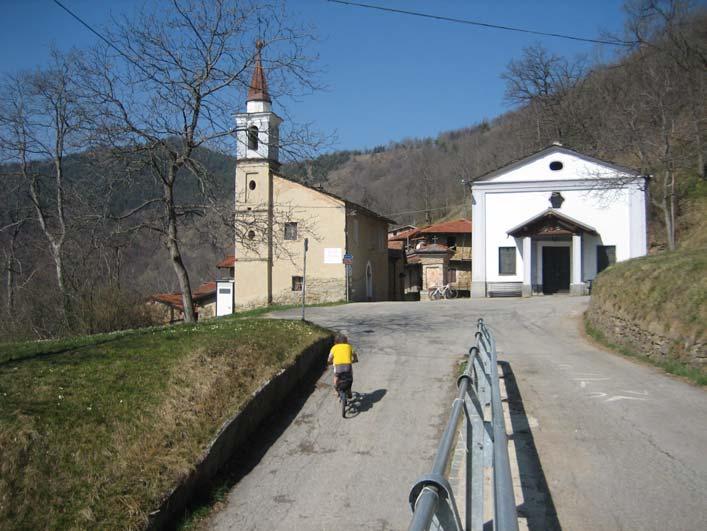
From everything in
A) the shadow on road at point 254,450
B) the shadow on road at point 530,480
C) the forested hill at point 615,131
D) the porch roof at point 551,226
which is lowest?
the shadow on road at point 254,450

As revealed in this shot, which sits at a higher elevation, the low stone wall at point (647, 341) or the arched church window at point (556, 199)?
the arched church window at point (556, 199)

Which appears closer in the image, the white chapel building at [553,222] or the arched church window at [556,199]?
the white chapel building at [553,222]

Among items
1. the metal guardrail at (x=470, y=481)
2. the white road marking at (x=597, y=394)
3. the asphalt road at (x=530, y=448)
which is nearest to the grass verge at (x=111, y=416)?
the asphalt road at (x=530, y=448)

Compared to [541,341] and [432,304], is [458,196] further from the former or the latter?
[541,341]

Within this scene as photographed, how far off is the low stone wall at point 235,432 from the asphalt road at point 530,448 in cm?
39

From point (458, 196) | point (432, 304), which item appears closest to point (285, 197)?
point (432, 304)

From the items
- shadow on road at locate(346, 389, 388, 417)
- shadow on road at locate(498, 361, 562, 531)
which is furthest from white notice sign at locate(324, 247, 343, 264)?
shadow on road at locate(498, 361, 562, 531)

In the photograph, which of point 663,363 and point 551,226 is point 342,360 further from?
point 551,226

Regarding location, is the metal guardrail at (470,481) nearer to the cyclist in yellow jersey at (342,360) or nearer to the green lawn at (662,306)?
the cyclist in yellow jersey at (342,360)

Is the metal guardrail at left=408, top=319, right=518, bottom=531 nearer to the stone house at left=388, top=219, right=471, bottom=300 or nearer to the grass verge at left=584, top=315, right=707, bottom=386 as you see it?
the grass verge at left=584, top=315, right=707, bottom=386

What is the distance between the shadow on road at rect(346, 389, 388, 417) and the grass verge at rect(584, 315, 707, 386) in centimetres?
541

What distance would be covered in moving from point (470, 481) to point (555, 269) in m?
29.8

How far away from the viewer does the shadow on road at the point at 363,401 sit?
10.6 meters

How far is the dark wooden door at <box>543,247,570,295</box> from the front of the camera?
32219 mm
